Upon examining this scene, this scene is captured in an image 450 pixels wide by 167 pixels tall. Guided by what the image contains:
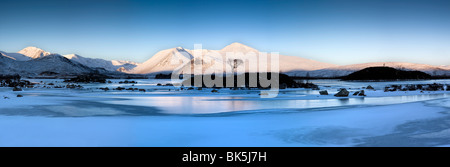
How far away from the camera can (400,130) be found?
6574mm

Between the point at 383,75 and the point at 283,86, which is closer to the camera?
the point at 283,86

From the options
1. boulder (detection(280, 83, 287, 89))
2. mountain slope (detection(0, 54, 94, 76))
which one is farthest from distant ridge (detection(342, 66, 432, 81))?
mountain slope (detection(0, 54, 94, 76))

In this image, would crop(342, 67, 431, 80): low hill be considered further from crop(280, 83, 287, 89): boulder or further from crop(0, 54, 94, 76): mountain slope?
crop(0, 54, 94, 76): mountain slope

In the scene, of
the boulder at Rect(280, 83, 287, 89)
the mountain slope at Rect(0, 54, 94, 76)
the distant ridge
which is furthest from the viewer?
the mountain slope at Rect(0, 54, 94, 76)

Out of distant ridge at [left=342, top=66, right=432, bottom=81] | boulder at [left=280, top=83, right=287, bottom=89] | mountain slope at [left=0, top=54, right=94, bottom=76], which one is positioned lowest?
boulder at [left=280, top=83, right=287, bottom=89]

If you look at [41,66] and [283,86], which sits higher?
[41,66]

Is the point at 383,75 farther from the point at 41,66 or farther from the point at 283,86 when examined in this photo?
the point at 41,66

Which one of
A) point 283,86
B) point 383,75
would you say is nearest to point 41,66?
point 383,75

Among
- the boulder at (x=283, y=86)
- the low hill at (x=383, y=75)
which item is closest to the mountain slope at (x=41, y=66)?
the low hill at (x=383, y=75)

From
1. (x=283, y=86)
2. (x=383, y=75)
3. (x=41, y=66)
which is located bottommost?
(x=283, y=86)

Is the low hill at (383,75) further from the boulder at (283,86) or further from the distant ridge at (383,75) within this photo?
the boulder at (283,86)

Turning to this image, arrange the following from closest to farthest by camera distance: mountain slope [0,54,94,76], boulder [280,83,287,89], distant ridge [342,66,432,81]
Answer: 1. boulder [280,83,287,89]
2. distant ridge [342,66,432,81]
3. mountain slope [0,54,94,76]
